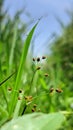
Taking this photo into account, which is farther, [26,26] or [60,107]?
[26,26]

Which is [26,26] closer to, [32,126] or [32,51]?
[32,51]

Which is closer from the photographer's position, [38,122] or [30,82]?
[38,122]

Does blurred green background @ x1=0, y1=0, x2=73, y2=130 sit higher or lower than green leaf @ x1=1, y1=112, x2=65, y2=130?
higher

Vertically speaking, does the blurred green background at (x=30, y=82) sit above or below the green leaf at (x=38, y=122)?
above

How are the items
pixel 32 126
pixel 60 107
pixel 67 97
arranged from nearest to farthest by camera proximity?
pixel 32 126 < pixel 60 107 < pixel 67 97

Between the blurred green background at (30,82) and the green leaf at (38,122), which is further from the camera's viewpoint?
the blurred green background at (30,82)

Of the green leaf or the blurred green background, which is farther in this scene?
the blurred green background

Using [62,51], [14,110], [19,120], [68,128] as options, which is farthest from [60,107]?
[62,51]

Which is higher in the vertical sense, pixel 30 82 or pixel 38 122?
pixel 30 82
